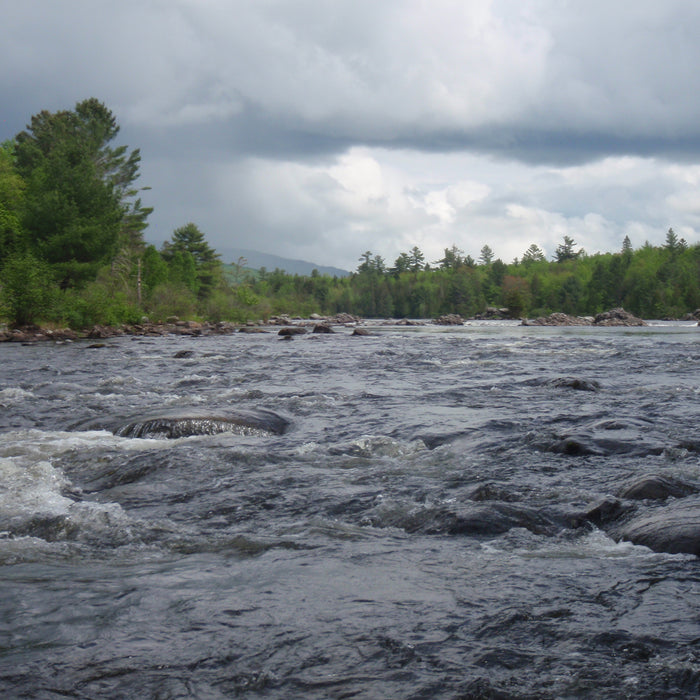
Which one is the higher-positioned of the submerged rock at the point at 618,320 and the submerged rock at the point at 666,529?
the submerged rock at the point at 618,320

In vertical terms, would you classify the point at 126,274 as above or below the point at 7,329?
above

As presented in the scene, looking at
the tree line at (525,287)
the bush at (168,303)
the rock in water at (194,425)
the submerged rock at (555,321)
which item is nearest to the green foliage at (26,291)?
the bush at (168,303)

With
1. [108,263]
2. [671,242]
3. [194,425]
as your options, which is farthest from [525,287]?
[194,425]

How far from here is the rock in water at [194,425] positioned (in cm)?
844

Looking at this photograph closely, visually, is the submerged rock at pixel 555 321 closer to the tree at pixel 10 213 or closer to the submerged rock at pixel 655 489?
the tree at pixel 10 213

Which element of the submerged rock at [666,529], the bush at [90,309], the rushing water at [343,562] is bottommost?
the rushing water at [343,562]

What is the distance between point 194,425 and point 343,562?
4.85 metres

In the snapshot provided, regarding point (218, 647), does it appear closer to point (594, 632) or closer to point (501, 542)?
point (594, 632)

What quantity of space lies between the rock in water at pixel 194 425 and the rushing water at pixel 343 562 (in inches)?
6.1

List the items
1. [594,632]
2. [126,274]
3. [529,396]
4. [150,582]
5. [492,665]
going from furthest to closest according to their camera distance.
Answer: [126,274]
[529,396]
[150,582]
[594,632]
[492,665]

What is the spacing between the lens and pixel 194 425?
8.58 metres

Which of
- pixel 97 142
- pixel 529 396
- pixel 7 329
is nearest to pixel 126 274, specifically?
pixel 97 142

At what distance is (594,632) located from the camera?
3.17 m

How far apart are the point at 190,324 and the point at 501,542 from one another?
147ft
